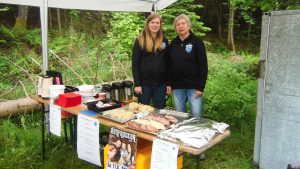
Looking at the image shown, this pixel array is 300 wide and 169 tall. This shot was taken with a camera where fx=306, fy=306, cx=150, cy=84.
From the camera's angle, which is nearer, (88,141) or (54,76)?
(88,141)

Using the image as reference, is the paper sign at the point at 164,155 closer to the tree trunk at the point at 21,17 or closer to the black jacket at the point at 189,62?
the black jacket at the point at 189,62

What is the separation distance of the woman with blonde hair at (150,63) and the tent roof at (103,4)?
118 cm

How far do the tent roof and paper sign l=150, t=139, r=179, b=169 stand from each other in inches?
102

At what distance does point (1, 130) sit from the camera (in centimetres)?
434

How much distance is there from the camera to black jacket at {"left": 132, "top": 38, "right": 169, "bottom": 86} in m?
3.60

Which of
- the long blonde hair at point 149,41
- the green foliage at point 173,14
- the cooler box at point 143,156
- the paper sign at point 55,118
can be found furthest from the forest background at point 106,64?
the long blonde hair at point 149,41

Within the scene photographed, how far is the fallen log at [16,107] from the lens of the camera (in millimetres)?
4625

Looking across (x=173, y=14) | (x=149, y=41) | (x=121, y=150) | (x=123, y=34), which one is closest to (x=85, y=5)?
(x=149, y=41)

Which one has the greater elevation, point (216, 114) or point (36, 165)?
point (216, 114)

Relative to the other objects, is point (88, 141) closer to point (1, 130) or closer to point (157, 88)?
point (157, 88)

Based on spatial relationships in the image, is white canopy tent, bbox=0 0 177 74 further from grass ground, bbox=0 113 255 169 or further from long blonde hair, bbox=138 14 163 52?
long blonde hair, bbox=138 14 163 52

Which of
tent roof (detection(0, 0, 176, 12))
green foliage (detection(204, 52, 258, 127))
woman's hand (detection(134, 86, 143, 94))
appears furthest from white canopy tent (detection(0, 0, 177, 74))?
green foliage (detection(204, 52, 258, 127))

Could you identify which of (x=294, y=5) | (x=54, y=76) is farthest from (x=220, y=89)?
(x=54, y=76)

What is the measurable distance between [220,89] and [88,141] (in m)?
3.29
